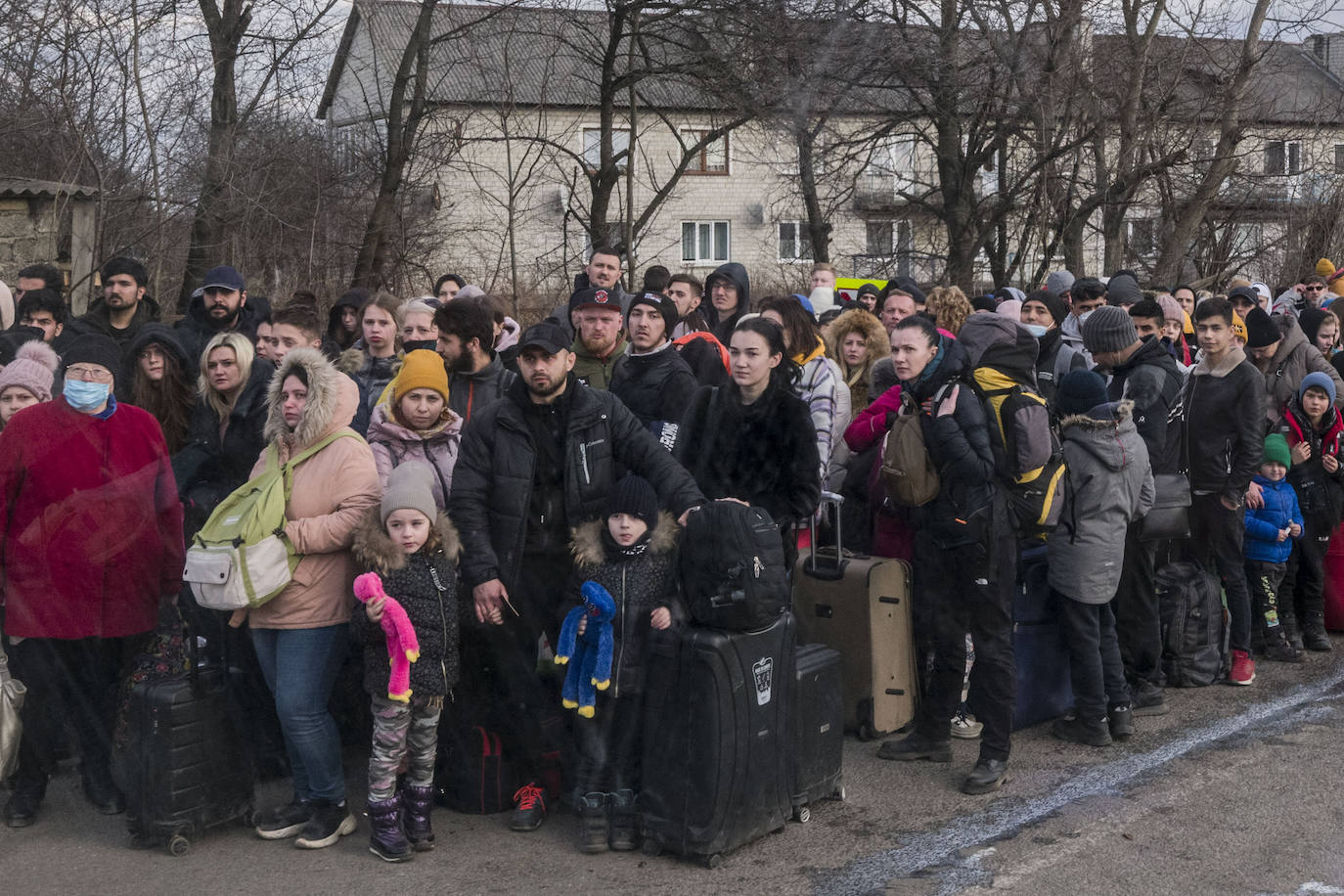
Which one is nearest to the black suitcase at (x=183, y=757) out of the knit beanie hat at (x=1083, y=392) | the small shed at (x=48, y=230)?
the knit beanie hat at (x=1083, y=392)

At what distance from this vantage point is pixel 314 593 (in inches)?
201

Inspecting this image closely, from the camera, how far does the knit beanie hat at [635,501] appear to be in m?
5.11

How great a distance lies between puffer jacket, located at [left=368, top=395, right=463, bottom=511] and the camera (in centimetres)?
555

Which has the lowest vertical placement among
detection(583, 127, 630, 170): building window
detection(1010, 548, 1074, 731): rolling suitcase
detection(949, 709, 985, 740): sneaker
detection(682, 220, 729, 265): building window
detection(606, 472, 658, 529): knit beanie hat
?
detection(949, 709, 985, 740): sneaker

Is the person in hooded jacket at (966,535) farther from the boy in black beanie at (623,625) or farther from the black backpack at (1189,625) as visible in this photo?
the black backpack at (1189,625)

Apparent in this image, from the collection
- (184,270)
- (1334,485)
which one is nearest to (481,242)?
(184,270)

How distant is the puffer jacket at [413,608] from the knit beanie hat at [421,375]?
65cm

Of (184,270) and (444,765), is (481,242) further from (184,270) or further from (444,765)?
(444,765)

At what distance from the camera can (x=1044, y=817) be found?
5305 millimetres

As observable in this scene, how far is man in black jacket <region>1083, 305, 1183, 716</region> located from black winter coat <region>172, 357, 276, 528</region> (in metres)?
4.15

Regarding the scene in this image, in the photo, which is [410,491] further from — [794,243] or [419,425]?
[794,243]

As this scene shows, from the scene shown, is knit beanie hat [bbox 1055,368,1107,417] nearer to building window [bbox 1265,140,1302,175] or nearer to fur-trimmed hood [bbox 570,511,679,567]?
fur-trimmed hood [bbox 570,511,679,567]

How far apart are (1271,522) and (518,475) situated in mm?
4850

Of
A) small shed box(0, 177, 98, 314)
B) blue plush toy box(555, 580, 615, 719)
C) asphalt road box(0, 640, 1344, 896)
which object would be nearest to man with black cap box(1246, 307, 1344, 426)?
asphalt road box(0, 640, 1344, 896)
